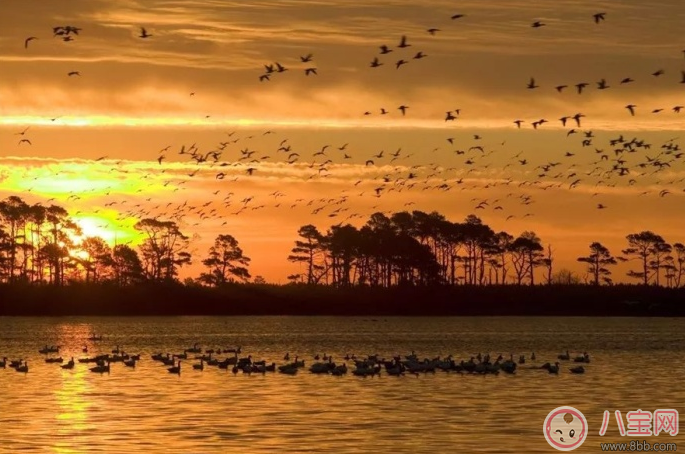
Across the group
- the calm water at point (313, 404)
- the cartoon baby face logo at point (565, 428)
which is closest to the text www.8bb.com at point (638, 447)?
the calm water at point (313, 404)

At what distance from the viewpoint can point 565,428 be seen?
40344 millimetres

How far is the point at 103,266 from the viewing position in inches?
7672

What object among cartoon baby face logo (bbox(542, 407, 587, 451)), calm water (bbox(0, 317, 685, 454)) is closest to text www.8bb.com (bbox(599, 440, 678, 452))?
calm water (bbox(0, 317, 685, 454))

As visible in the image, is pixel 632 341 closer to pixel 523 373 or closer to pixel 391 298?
pixel 523 373

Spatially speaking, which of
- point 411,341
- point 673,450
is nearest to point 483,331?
point 411,341

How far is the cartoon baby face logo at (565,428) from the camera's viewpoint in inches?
1474

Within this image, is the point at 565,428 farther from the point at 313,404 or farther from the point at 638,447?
the point at 313,404

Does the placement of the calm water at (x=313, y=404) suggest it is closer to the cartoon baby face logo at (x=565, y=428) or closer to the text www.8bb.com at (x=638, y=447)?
the cartoon baby face logo at (x=565, y=428)

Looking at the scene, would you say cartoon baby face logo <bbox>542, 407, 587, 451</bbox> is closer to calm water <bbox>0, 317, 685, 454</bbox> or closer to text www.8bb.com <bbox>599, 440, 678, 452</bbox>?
calm water <bbox>0, 317, 685, 454</bbox>

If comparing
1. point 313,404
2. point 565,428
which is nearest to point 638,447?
point 565,428

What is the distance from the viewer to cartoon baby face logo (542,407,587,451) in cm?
3744

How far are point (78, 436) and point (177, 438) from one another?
3283 millimetres

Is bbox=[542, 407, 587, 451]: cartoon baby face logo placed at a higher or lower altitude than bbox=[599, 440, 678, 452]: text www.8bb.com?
higher

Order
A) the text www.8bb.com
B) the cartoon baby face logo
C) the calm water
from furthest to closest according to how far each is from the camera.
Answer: the calm water < the cartoon baby face logo < the text www.8bb.com
